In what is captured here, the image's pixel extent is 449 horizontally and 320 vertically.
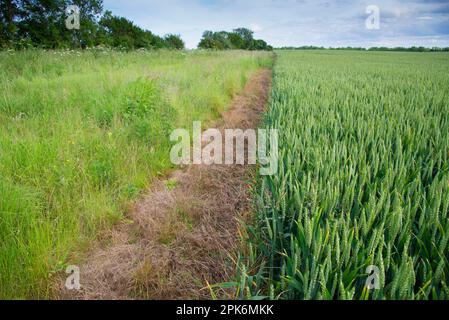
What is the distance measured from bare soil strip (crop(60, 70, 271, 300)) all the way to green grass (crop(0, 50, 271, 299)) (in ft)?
0.71

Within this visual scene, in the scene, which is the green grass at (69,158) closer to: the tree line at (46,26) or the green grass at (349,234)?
the green grass at (349,234)

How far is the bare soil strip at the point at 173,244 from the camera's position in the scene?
2.15 meters

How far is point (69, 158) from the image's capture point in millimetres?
3191

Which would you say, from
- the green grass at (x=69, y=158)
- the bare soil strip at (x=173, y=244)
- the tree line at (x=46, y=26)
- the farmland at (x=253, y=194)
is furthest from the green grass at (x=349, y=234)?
the tree line at (x=46, y=26)

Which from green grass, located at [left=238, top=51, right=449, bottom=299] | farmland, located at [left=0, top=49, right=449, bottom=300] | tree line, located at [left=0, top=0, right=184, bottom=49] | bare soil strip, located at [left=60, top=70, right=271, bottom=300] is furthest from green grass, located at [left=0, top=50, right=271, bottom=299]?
tree line, located at [left=0, top=0, right=184, bottom=49]

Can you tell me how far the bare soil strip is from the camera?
7.05ft

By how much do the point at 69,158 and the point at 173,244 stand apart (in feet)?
5.26

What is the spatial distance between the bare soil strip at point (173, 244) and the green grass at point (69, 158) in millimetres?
218

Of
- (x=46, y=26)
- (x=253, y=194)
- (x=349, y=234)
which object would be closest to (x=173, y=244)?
(x=253, y=194)

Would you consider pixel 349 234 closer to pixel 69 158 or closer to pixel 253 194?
pixel 253 194

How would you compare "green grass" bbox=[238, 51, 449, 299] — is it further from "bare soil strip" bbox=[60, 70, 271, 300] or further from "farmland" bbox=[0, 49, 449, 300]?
"bare soil strip" bbox=[60, 70, 271, 300]
